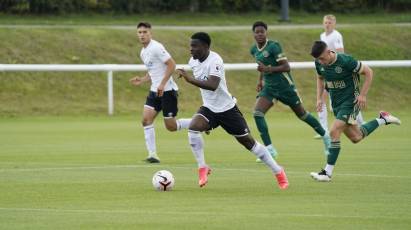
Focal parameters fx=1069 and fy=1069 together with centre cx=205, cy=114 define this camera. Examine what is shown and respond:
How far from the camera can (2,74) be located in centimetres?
3559

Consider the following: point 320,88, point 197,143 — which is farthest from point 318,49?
point 197,143

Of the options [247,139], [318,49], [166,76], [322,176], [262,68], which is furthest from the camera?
[262,68]

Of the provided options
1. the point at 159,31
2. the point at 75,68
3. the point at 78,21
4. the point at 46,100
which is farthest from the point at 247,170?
the point at 78,21

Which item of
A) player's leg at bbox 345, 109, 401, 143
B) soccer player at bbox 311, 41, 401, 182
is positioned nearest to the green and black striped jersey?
soccer player at bbox 311, 41, 401, 182

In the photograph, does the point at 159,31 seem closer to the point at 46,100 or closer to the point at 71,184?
the point at 46,100

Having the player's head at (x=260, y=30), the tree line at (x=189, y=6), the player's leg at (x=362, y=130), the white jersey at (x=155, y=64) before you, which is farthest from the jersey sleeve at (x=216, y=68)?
the tree line at (x=189, y=6)

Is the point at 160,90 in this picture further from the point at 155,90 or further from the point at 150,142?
the point at 150,142

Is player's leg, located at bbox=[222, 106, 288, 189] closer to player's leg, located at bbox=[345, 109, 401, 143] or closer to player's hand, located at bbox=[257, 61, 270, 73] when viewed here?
player's leg, located at bbox=[345, 109, 401, 143]

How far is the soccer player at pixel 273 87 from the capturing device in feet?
64.6

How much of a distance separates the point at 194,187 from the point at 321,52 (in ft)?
9.07

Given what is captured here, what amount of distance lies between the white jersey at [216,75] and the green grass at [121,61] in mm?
18909

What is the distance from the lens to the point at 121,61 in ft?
124

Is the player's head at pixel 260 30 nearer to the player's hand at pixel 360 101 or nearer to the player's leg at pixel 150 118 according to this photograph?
the player's leg at pixel 150 118

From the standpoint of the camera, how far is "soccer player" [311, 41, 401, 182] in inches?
634
